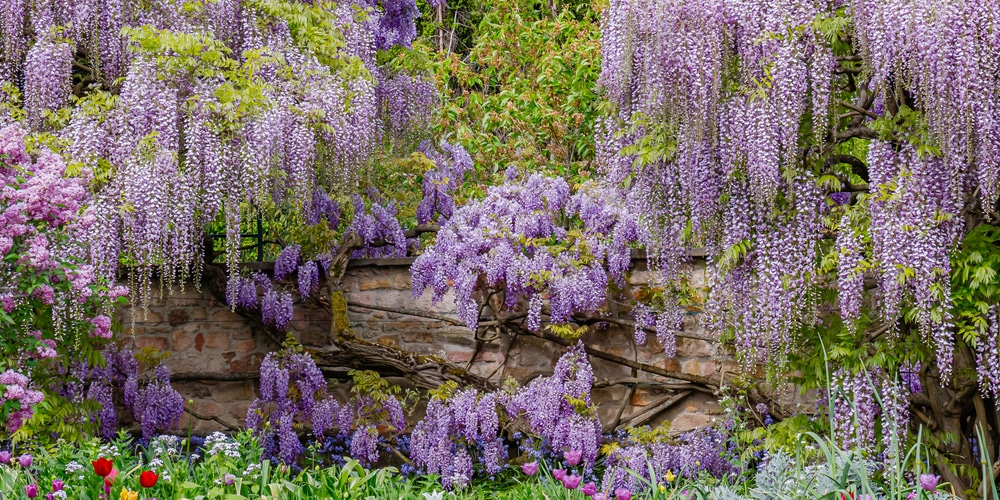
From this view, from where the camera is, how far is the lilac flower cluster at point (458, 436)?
22.6 ft

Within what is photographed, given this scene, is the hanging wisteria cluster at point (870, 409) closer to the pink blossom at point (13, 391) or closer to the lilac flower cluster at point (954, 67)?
the lilac flower cluster at point (954, 67)

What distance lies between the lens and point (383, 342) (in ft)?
24.9

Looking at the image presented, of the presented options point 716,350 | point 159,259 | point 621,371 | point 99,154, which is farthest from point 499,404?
point 99,154

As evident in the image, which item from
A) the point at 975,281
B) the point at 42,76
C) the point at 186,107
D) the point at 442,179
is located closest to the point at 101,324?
the point at 186,107

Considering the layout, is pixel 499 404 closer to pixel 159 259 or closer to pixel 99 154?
pixel 159 259

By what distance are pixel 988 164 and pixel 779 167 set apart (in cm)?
93

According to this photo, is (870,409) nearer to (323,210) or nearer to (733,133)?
(733,133)

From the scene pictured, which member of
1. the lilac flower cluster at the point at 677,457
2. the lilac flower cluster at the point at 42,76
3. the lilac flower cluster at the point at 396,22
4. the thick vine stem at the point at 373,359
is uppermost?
the lilac flower cluster at the point at 396,22

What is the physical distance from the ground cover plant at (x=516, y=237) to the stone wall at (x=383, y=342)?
0.15 m

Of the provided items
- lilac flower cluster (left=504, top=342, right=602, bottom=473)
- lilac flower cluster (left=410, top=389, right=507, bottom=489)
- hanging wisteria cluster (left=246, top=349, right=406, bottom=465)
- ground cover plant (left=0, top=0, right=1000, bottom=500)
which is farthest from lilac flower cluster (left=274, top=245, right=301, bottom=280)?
lilac flower cluster (left=504, top=342, right=602, bottom=473)

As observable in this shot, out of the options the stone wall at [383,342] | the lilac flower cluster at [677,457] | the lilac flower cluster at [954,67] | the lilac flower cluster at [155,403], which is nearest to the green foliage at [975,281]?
the lilac flower cluster at [954,67]

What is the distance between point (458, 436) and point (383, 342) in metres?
0.97

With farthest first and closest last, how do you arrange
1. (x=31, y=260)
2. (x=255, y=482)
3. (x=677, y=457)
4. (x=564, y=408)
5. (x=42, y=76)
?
(x=564, y=408) < (x=677, y=457) < (x=42, y=76) < (x=31, y=260) < (x=255, y=482)

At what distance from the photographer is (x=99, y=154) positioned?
593 centimetres
